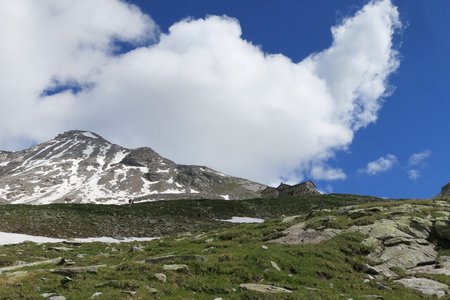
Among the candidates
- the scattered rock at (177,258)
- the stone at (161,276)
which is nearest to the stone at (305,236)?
the scattered rock at (177,258)

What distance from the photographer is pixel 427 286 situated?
23.1 meters

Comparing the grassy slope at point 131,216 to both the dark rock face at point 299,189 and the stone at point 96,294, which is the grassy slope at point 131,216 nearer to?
the stone at point 96,294

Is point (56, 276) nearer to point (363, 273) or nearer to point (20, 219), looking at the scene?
point (363, 273)

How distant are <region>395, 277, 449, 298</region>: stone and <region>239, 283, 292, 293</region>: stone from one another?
302 inches

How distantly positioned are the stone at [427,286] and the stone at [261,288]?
766 centimetres

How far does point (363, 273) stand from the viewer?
2530cm

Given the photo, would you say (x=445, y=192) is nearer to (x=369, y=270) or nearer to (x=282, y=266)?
(x=369, y=270)

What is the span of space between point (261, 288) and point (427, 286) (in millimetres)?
9404

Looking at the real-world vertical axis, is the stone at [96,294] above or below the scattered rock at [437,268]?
below

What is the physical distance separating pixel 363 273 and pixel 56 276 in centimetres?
1608

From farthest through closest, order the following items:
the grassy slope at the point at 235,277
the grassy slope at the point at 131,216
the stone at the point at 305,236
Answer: the grassy slope at the point at 131,216 < the stone at the point at 305,236 < the grassy slope at the point at 235,277

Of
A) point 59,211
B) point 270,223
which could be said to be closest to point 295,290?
point 270,223

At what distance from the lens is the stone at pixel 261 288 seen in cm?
1933

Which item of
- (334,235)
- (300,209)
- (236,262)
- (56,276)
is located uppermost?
(300,209)
